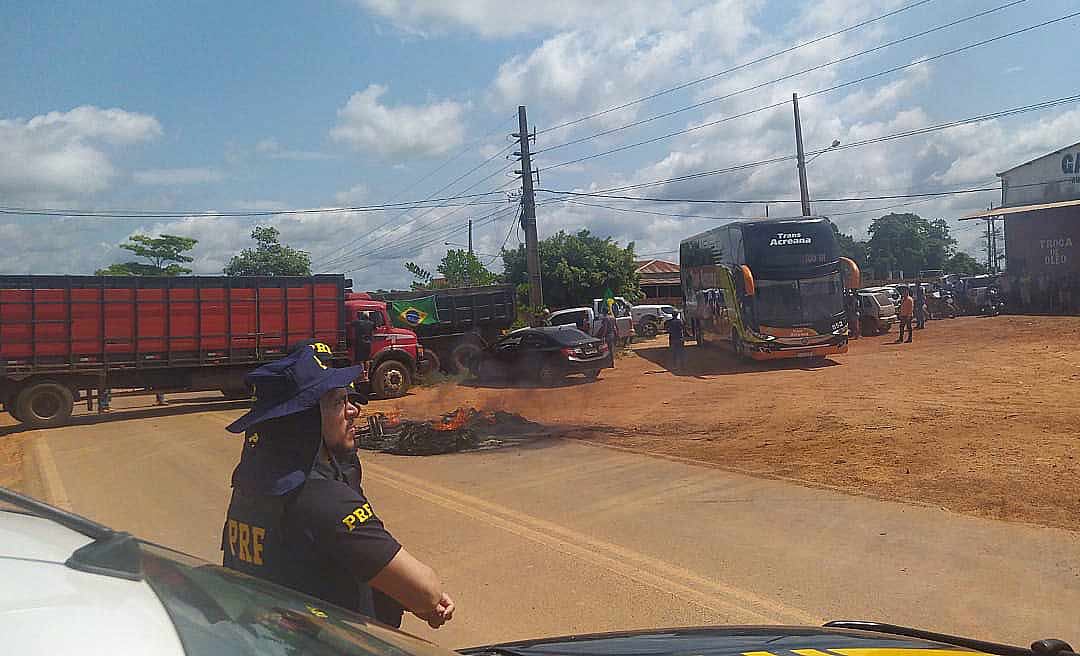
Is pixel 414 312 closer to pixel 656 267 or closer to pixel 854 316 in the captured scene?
pixel 854 316

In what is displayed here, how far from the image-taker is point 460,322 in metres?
27.0

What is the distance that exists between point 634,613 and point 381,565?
3.31 meters

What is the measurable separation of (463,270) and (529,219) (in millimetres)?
15924

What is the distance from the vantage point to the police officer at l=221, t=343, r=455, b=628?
244 centimetres

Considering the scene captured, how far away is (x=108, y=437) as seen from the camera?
16.5m

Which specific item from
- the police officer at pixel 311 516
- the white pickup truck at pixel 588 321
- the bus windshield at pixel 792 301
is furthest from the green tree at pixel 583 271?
the police officer at pixel 311 516

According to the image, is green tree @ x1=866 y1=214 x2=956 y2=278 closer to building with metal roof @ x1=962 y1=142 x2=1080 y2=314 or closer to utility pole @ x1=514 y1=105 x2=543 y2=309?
building with metal roof @ x1=962 y1=142 x2=1080 y2=314

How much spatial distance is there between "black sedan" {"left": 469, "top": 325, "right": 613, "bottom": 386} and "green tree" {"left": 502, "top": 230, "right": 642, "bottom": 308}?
3039cm

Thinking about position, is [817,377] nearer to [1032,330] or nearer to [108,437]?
[1032,330]

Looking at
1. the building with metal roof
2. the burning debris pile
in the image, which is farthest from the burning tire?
the building with metal roof

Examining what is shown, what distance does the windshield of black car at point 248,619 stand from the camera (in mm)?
1411

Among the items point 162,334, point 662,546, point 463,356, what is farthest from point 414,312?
point 662,546

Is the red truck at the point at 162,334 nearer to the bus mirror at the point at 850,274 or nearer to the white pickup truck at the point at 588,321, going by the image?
the bus mirror at the point at 850,274

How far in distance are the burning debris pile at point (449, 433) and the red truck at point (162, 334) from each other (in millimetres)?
4916
